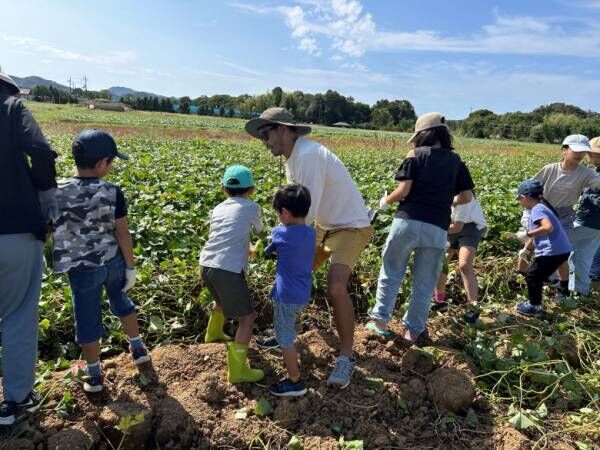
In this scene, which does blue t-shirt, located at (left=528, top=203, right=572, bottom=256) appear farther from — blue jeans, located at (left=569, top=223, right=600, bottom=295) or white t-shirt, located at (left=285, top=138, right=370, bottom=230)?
white t-shirt, located at (left=285, top=138, right=370, bottom=230)

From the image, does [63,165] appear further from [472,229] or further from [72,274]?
[472,229]

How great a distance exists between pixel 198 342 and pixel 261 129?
1.74 metres

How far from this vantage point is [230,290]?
9.39 ft

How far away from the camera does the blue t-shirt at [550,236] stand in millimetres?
3990

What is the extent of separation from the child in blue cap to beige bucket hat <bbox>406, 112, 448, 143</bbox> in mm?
1318

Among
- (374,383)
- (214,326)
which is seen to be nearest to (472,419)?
(374,383)

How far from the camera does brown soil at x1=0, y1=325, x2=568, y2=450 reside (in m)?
2.47

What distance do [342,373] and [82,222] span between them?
71.7 inches

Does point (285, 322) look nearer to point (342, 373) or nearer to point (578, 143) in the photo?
point (342, 373)

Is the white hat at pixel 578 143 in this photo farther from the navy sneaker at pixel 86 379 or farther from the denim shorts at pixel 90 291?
the navy sneaker at pixel 86 379

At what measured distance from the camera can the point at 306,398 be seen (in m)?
2.76

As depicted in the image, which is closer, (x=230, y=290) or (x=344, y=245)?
(x=230, y=290)

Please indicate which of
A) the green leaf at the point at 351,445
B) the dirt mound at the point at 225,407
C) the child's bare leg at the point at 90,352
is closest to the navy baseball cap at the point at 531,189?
the dirt mound at the point at 225,407

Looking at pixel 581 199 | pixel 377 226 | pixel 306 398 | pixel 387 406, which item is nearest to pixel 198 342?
pixel 306 398
